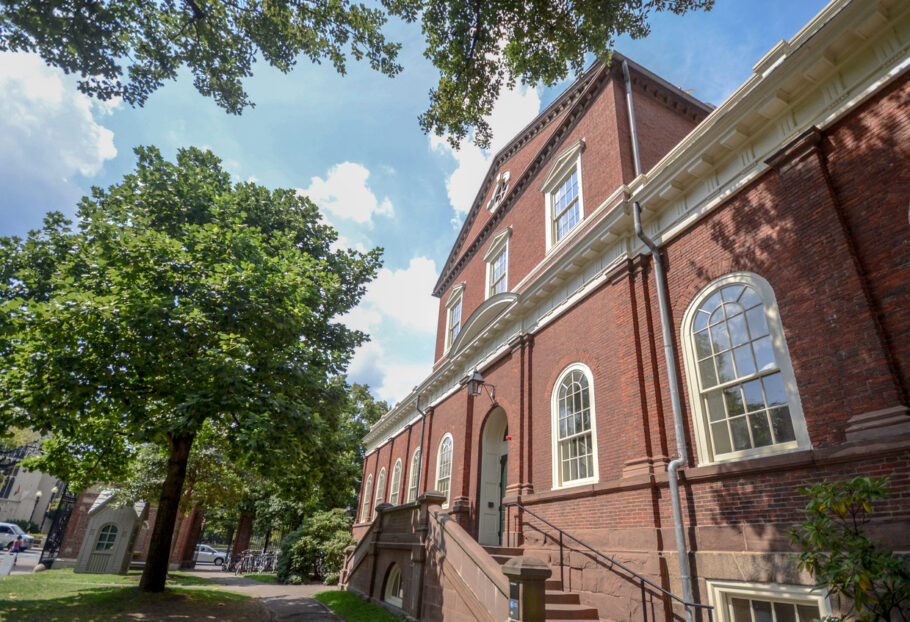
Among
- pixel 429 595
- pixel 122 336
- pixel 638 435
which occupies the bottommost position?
pixel 429 595

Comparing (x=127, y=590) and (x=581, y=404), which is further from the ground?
(x=581, y=404)

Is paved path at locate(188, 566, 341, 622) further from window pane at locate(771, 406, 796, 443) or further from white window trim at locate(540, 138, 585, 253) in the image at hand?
white window trim at locate(540, 138, 585, 253)

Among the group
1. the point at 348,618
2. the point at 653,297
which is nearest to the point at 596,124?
the point at 653,297

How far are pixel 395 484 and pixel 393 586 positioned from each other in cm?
893

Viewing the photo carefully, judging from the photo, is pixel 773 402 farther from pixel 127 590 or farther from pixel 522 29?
pixel 127 590

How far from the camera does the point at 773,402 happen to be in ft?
18.8

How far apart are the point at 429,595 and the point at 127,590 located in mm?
7049

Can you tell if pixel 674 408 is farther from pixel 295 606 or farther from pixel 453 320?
pixel 453 320

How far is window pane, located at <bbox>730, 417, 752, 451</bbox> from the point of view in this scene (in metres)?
5.98

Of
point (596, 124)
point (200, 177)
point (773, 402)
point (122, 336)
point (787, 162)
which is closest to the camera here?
point (773, 402)

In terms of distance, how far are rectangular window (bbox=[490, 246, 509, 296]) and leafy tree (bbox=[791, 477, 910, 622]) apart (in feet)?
35.1

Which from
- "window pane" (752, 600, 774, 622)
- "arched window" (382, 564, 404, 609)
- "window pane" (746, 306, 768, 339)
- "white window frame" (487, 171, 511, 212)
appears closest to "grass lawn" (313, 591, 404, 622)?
"arched window" (382, 564, 404, 609)

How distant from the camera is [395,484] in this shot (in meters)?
21.0

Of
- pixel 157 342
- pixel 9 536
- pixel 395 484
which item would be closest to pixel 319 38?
pixel 157 342
